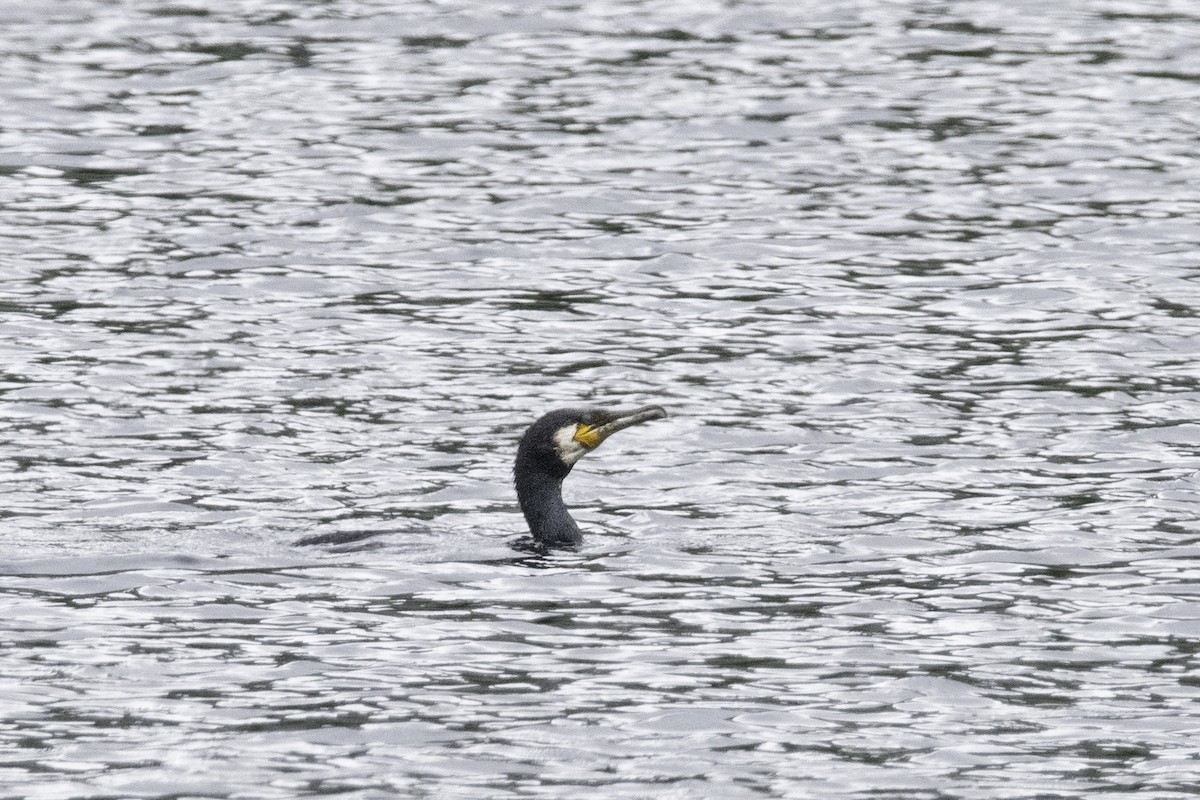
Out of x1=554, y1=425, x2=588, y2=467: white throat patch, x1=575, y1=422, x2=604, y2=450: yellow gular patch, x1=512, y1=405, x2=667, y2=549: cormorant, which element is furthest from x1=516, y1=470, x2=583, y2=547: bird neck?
x1=575, y1=422, x2=604, y2=450: yellow gular patch

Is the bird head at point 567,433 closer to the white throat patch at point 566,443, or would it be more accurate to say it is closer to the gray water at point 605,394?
the white throat patch at point 566,443

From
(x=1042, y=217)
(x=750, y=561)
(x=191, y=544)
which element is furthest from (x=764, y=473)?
(x=1042, y=217)

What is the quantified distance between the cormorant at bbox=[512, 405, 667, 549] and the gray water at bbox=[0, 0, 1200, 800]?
288mm

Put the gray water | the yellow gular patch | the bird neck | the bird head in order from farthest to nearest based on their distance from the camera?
the yellow gular patch < the bird head < the bird neck < the gray water

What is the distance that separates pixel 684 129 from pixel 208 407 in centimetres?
948

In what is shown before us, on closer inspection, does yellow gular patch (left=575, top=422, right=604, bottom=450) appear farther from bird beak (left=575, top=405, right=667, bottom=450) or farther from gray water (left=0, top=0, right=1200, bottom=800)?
gray water (left=0, top=0, right=1200, bottom=800)

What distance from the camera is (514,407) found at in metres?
16.0

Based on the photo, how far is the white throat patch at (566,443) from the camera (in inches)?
521

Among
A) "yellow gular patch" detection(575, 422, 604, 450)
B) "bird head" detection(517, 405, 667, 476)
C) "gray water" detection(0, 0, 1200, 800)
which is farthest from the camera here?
"yellow gular patch" detection(575, 422, 604, 450)

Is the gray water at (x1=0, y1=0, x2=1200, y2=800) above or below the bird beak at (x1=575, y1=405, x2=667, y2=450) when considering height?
below

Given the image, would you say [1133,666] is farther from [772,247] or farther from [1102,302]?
[772,247]

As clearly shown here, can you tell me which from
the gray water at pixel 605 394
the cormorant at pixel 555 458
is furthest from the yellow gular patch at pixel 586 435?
the gray water at pixel 605 394

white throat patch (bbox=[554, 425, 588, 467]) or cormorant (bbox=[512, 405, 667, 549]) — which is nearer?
cormorant (bbox=[512, 405, 667, 549])

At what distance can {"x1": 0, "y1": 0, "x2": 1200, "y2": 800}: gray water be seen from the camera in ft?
31.9
